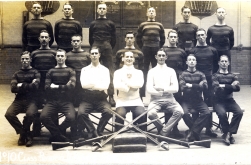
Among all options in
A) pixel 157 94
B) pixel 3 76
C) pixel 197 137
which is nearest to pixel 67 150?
pixel 157 94

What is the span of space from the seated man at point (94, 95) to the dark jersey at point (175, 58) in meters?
1.18

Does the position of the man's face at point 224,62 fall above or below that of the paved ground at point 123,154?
above

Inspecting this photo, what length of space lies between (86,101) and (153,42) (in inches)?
76.8

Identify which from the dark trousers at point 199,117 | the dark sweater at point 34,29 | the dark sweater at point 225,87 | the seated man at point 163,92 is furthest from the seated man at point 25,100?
the dark sweater at point 225,87

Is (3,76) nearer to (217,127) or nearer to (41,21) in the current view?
(41,21)

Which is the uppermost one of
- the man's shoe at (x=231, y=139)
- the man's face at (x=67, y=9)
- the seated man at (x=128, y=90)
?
the man's face at (x=67, y=9)

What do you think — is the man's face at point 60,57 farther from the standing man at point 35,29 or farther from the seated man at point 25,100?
the standing man at point 35,29

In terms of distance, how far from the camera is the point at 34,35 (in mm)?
6793

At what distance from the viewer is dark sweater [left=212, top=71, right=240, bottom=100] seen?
239 inches

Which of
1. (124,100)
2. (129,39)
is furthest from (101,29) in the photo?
(124,100)

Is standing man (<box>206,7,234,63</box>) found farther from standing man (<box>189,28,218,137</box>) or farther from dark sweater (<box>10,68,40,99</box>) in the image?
dark sweater (<box>10,68,40,99</box>)

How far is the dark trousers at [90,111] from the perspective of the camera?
5793mm

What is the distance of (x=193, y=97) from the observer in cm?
611

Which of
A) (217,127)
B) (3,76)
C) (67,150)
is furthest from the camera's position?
(3,76)
